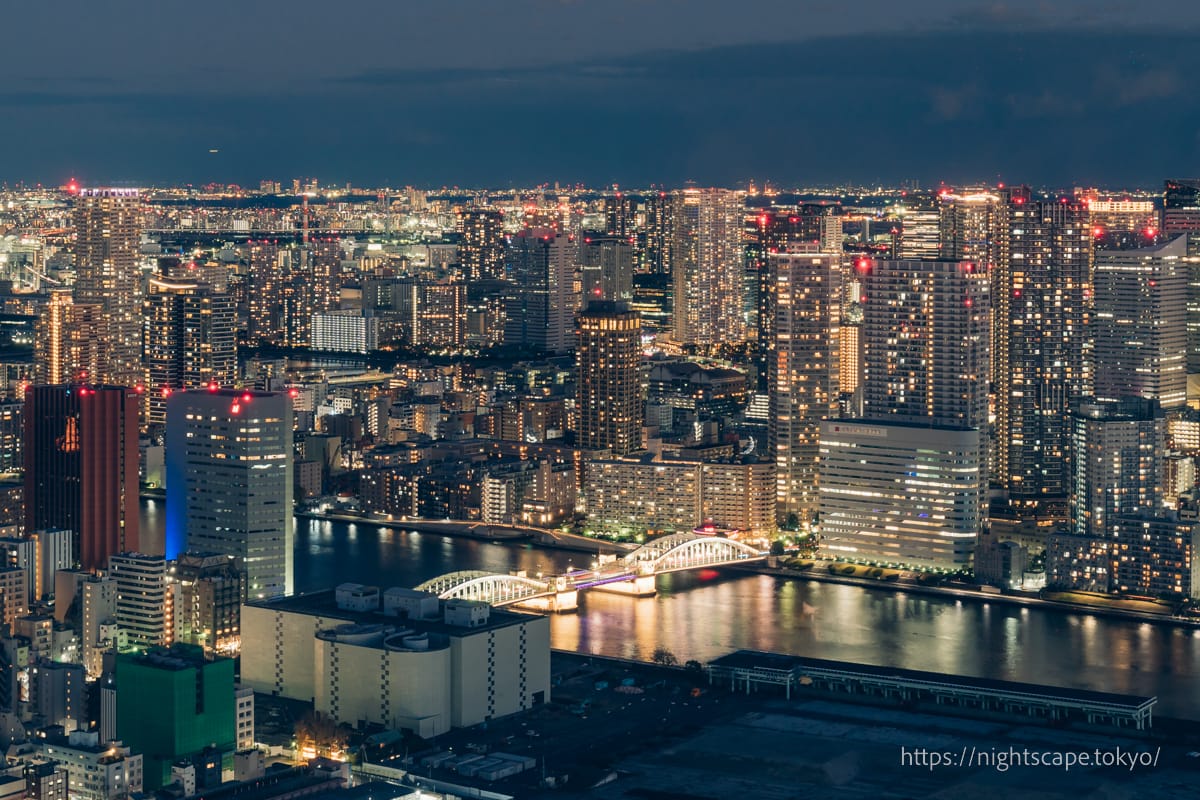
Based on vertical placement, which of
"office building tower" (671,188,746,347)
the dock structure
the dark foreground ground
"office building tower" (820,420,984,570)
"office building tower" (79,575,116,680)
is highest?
"office building tower" (671,188,746,347)

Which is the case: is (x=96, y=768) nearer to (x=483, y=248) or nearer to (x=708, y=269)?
(x=708, y=269)

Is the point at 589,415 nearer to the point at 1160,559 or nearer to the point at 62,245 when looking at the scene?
the point at 1160,559

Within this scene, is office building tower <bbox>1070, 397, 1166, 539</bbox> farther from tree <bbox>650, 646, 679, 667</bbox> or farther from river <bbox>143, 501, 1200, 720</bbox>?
tree <bbox>650, 646, 679, 667</bbox>

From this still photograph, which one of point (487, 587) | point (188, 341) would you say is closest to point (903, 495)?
point (487, 587)

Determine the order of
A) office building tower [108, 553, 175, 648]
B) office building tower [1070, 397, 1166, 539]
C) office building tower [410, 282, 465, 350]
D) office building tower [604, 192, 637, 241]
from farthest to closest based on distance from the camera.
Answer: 1. office building tower [604, 192, 637, 241]
2. office building tower [410, 282, 465, 350]
3. office building tower [1070, 397, 1166, 539]
4. office building tower [108, 553, 175, 648]

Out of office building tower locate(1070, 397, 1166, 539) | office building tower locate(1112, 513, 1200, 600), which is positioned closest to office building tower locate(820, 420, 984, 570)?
office building tower locate(1070, 397, 1166, 539)
